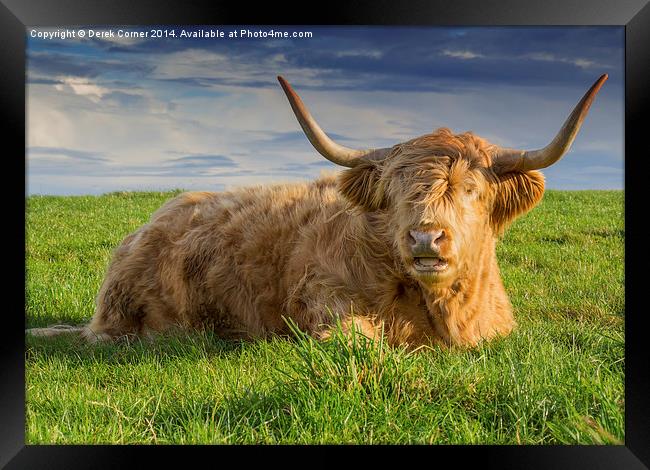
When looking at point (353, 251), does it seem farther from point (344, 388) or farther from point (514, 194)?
point (344, 388)

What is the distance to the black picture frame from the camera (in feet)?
9.87

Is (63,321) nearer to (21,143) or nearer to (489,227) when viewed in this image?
(21,143)

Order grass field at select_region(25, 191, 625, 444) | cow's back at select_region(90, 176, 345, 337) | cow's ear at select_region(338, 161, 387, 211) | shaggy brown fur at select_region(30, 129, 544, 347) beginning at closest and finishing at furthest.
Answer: grass field at select_region(25, 191, 625, 444) < shaggy brown fur at select_region(30, 129, 544, 347) < cow's ear at select_region(338, 161, 387, 211) < cow's back at select_region(90, 176, 345, 337)

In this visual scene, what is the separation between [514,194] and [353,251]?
3.51 feet

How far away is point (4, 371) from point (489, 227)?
9.37 ft

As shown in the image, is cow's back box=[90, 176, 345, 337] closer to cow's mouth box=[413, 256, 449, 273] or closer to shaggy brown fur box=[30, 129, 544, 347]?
shaggy brown fur box=[30, 129, 544, 347]

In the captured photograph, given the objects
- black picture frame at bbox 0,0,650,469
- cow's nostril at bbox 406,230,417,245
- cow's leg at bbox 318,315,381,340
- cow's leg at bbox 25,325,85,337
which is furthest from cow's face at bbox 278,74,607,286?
cow's leg at bbox 25,325,85,337

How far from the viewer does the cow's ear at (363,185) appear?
15.1ft

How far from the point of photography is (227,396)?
361 centimetres
